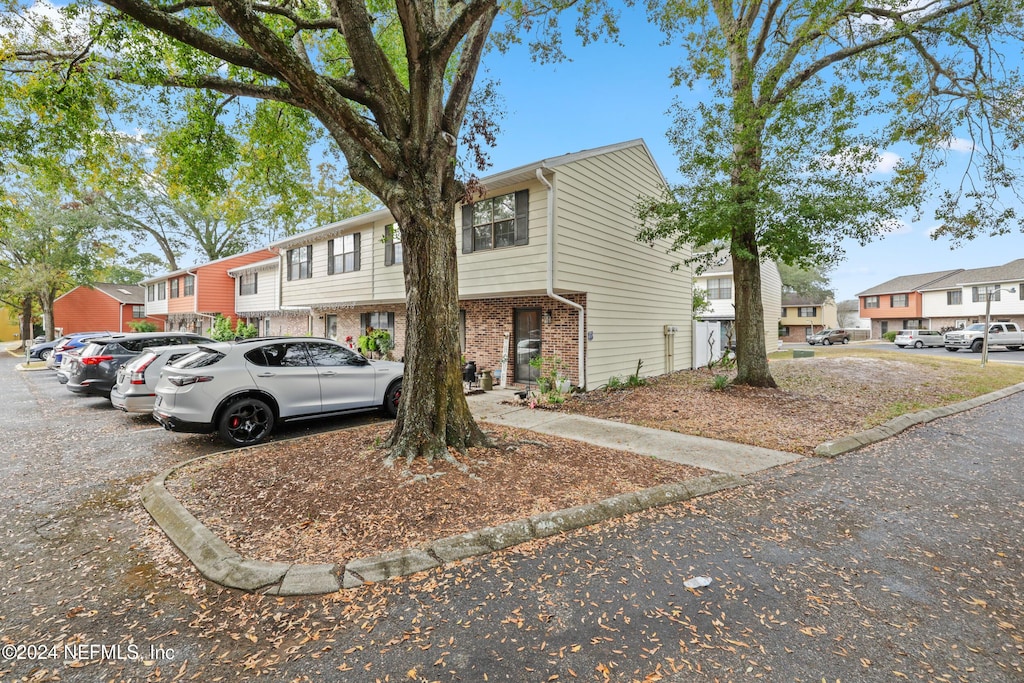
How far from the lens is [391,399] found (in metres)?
8.23

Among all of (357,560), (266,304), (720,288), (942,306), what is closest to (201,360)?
(357,560)

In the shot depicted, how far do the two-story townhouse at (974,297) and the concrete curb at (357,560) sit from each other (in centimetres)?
4168

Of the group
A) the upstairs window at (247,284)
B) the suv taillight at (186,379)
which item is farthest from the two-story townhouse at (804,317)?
the suv taillight at (186,379)

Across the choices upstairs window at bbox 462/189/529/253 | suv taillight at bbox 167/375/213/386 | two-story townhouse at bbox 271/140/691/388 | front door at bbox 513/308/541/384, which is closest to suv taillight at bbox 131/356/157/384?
suv taillight at bbox 167/375/213/386

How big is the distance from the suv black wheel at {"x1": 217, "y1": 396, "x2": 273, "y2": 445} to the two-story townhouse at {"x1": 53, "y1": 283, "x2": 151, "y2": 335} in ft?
125

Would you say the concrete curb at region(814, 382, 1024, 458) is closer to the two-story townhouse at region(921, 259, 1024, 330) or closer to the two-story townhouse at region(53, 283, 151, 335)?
the two-story townhouse at region(921, 259, 1024, 330)

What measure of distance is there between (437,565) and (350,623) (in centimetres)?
74

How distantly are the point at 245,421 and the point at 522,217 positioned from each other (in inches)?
279

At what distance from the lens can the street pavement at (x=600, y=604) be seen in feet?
7.32

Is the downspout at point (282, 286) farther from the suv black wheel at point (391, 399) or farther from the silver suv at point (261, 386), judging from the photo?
the silver suv at point (261, 386)

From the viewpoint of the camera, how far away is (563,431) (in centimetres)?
712

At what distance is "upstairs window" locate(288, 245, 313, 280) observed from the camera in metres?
17.2

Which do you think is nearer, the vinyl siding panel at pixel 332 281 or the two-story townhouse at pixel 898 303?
the vinyl siding panel at pixel 332 281

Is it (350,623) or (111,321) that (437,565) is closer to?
(350,623)
